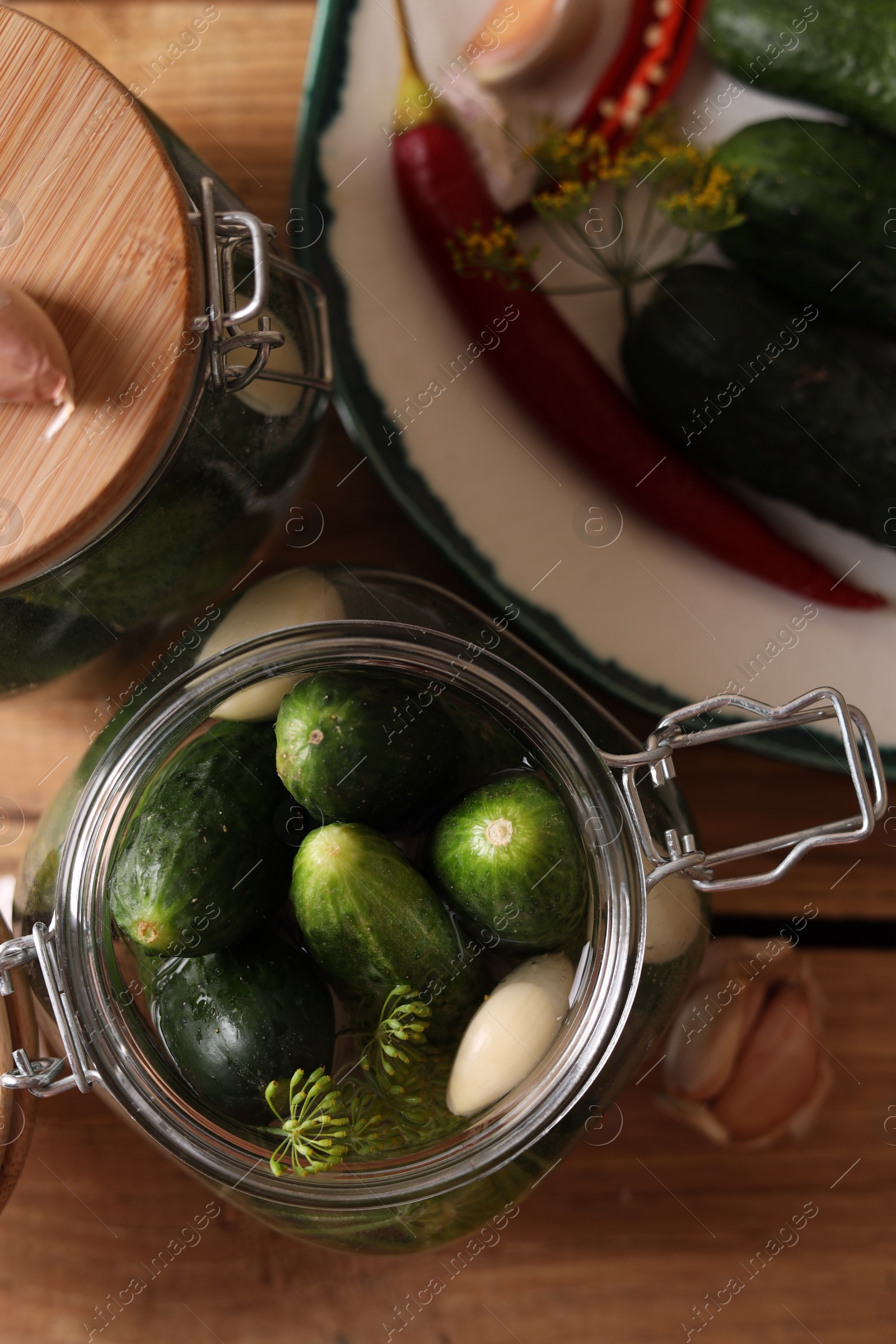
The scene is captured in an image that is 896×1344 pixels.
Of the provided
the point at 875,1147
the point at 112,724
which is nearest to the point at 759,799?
the point at 875,1147

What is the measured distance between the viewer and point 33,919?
1.62 feet

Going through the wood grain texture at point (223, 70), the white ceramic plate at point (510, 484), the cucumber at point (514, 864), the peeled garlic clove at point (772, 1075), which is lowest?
the peeled garlic clove at point (772, 1075)

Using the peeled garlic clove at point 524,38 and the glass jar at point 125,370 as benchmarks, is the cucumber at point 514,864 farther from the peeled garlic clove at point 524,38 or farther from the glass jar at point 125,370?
the peeled garlic clove at point 524,38

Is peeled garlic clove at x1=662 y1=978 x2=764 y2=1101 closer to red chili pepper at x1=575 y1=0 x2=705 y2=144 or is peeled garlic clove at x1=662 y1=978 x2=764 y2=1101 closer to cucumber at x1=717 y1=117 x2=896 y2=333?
cucumber at x1=717 y1=117 x2=896 y2=333

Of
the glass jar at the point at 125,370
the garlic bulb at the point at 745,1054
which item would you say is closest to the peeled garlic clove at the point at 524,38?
Answer: the glass jar at the point at 125,370

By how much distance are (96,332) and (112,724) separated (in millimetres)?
204

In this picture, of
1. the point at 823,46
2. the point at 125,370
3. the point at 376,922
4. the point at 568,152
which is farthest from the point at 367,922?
the point at 823,46

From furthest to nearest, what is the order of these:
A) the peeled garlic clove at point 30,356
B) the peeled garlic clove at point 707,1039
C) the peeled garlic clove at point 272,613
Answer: the peeled garlic clove at point 707,1039 → the peeled garlic clove at point 272,613 → the peeled garlic clove at point 30,356

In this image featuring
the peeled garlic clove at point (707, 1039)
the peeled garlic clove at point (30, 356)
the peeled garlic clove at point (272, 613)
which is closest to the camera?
the peeled garlic clove at point (30, 356)

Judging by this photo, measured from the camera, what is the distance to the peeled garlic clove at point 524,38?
621 millimetres

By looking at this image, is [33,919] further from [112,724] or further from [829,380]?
[829,380]

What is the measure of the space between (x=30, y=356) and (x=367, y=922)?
0.27 metres

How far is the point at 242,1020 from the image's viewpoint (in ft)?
1.35

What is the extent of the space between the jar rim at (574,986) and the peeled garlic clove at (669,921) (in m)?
0.03
